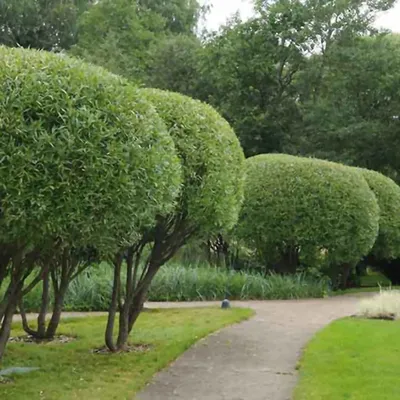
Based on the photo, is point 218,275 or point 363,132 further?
point 363,132

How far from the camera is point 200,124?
6992 millimetres

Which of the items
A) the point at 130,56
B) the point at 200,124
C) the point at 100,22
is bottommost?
the point at 200,124

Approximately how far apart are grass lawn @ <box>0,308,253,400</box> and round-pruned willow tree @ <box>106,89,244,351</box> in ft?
1.70

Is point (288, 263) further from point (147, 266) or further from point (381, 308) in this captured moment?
point (147, 266)

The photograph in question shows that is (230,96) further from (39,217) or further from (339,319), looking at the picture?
(39,217)

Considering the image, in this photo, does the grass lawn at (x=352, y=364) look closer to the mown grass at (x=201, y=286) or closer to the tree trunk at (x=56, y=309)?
the tree trunk at (x=56, y=309)

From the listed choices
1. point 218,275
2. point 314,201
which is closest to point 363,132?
point 314,201

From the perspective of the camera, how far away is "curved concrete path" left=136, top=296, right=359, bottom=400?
5.60m

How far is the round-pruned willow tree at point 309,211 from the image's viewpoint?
13.9m

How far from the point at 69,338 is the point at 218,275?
5190 millimetres

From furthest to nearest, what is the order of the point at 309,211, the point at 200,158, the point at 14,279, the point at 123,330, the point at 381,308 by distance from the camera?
the point at 309,211 → the point at 381,308 → the point at 123,330 → the point at 200,158 → the point at 14,279

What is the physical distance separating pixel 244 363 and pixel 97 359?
160cm

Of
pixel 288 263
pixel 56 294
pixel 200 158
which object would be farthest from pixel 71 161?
pixel 288 263

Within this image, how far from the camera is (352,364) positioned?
650 cm
